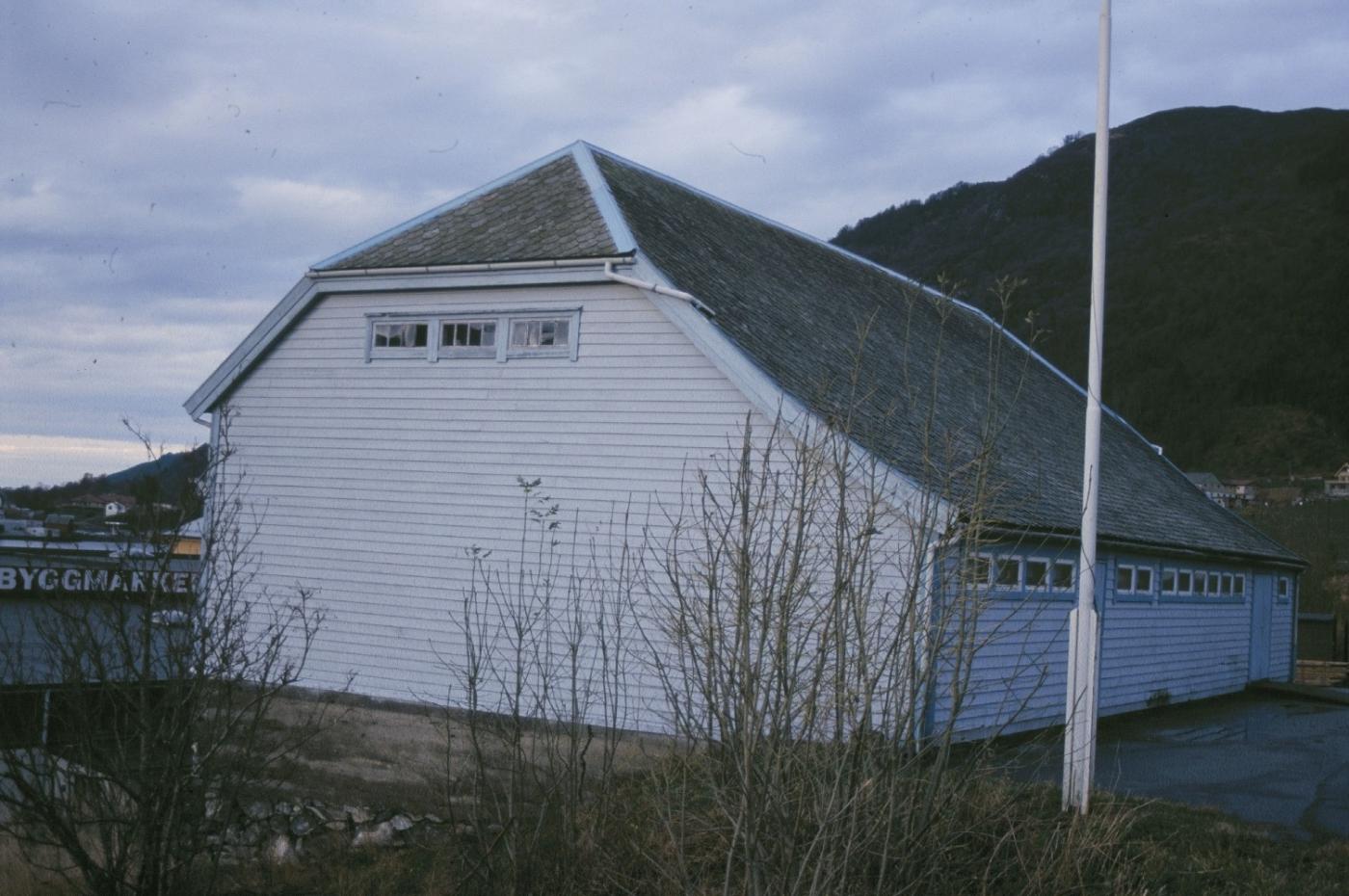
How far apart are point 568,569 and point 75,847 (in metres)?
8.70

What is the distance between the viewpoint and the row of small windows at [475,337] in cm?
1631

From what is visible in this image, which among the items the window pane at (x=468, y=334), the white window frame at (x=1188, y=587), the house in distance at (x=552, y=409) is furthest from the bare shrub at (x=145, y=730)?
the white window frame at (x=1188, y=587)

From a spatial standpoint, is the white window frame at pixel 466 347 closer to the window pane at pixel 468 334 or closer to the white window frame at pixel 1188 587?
the window pane at pixel 468 334

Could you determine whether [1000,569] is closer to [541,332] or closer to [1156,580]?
[541,332]

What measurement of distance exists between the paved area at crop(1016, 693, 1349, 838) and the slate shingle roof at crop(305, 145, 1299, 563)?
261 cm

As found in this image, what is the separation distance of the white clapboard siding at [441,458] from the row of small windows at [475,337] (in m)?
0.14

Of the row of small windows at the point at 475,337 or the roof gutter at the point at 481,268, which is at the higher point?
the roof gutter at the point at 481,268

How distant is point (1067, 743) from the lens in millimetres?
9078

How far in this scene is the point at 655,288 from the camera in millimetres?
15078

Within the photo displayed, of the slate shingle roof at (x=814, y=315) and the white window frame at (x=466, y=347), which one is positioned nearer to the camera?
the slate shingle roof at (x=814, y=315)

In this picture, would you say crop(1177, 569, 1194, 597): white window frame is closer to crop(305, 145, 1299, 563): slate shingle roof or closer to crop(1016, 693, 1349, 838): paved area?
crop(305, 145, 1299, 563): slate shingle roof

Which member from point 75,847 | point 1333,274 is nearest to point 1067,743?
point 75,847

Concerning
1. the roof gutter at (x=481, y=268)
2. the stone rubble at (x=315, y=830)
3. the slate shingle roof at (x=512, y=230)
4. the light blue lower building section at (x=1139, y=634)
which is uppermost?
the slate shingle roof at (x=512, y=230)

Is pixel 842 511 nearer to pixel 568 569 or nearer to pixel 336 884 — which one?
pixel 336 884
